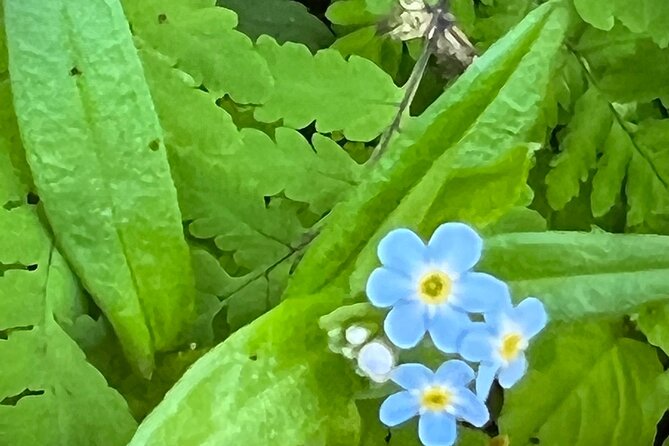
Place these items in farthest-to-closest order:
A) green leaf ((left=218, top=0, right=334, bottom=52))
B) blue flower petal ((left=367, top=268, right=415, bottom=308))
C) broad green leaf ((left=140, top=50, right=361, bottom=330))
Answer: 1. green leaf ((left=218, top=0, right=334, bottom=52))
2. broad green leaf ((left=140, top=50, right=361, bottom=330))
3. blue flower petal ((left=367, top=268, right=415, bottom=308))

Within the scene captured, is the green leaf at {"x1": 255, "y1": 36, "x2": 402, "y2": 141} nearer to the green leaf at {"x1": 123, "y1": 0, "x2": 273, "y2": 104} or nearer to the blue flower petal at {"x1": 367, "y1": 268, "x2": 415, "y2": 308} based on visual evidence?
the green leaf at {"x1": 123, "y1": 0, "x2": 273, "y2": 104}

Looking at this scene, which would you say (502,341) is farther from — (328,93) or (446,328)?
(328,93)

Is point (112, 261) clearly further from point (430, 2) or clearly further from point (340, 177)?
point (430, 2)

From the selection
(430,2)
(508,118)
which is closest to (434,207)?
(508,118)

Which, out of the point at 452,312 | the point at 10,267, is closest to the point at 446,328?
the point at 452,312

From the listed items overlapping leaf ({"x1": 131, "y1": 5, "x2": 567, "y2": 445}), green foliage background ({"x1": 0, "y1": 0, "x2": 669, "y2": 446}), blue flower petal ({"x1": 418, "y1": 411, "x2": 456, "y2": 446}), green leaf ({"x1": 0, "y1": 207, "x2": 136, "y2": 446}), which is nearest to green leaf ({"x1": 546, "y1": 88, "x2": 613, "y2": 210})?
green foliage background ({"x1": 0, "y1": 0, "x2": 669, "y2": 446})
